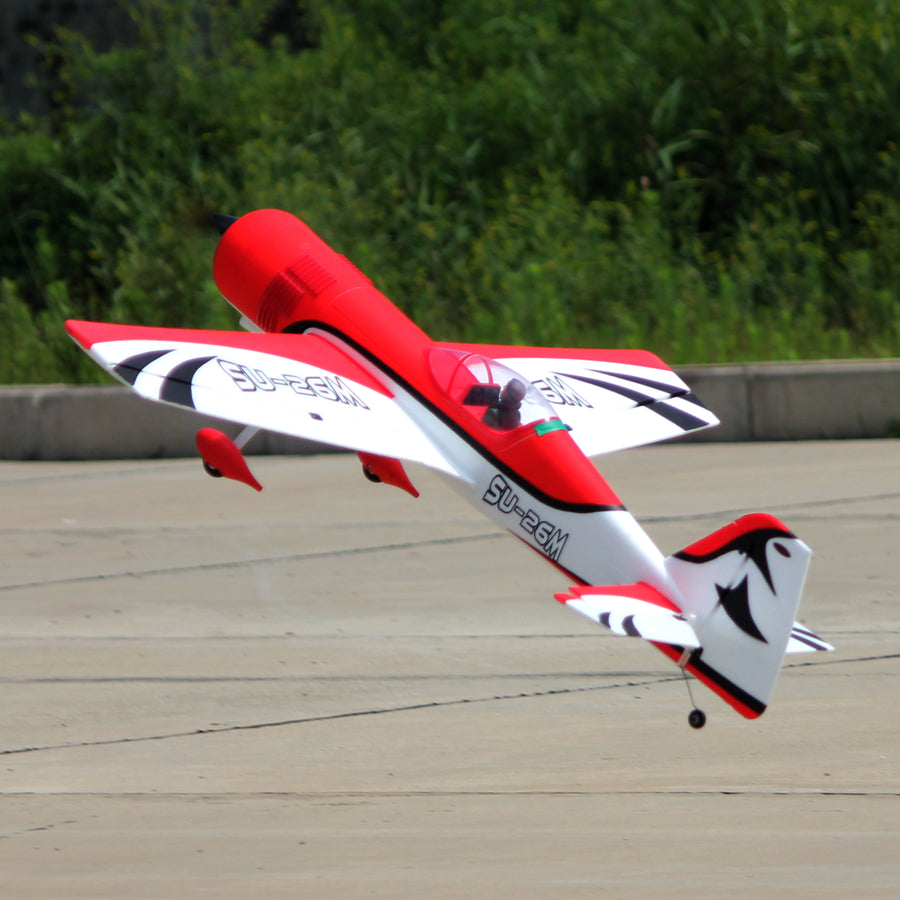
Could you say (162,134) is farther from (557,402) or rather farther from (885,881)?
(885,881)

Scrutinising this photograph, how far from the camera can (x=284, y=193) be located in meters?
17.6

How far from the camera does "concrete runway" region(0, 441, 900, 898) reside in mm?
4820

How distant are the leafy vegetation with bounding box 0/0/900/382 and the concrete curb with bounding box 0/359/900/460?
1.23 metres

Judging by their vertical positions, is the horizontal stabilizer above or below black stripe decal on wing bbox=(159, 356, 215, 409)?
below

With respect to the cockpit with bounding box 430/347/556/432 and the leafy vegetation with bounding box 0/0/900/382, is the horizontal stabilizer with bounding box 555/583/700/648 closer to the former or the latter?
the cockpit with bounding box 430/347/556/432

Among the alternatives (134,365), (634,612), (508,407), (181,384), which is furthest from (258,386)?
(634,612)

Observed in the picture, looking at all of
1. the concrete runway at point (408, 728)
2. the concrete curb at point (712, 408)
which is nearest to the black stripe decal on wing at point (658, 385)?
the concrete runway at point (408, 728)

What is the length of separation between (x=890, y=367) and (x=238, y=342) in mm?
7605

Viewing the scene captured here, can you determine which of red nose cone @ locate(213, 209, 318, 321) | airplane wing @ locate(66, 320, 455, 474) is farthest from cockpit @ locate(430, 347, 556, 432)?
→ red nose cone @ locate(213, 209, 318, 321)

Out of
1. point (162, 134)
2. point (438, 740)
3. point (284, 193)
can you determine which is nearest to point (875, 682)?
point (438, 740)

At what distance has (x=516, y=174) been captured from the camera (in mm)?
18969

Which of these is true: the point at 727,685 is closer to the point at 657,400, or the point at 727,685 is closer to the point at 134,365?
the point at 657,400

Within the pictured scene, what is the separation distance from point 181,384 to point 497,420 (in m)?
1.41

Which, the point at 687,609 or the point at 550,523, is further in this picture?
the point at 550,523
